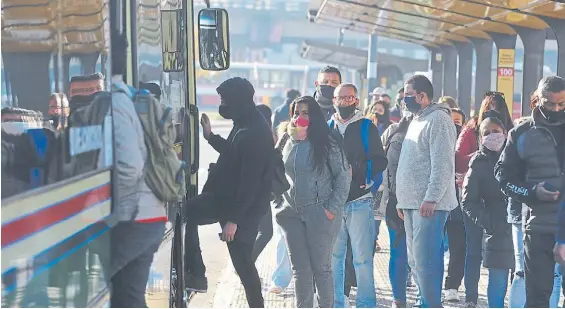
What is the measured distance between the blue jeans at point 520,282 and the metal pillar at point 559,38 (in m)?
3.91

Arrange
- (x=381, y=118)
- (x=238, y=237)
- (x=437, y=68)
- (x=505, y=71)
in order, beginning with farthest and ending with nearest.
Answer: (x=437, y=68) < (x=505, y=71) < (x=381, y=118) < (x=238, y=237)

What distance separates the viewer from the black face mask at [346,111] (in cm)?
769

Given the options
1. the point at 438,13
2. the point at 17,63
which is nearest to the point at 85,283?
the point at 17,63

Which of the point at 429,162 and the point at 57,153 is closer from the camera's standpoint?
the point at 57,153

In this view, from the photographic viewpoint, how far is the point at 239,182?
6.73 m

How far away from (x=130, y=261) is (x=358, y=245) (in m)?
3.77

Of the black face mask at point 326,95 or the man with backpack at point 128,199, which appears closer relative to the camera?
the man with backpack at point 128,199

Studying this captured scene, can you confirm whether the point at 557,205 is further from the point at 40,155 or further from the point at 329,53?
the point at 329,53

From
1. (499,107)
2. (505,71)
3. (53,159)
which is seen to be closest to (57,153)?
(53,159)

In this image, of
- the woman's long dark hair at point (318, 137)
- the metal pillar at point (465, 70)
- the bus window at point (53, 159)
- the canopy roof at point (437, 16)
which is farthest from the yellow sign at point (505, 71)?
the bus window at point (53, 159)

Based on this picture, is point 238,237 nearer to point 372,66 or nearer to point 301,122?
point 301,122

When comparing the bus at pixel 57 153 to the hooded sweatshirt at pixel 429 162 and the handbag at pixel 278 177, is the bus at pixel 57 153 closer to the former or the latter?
the handbag at pixel 278 177

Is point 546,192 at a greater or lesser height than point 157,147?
lesser

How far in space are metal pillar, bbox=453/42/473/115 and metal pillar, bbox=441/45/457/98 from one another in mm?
1065
